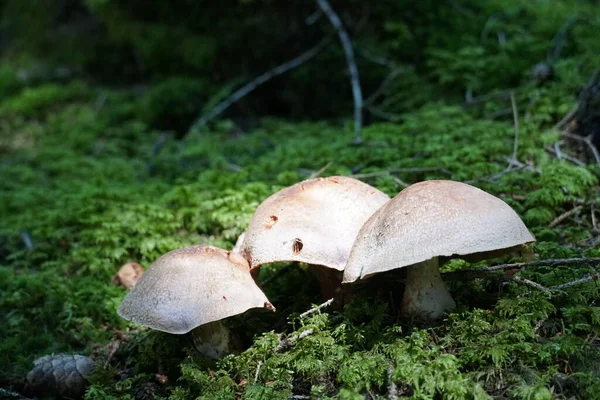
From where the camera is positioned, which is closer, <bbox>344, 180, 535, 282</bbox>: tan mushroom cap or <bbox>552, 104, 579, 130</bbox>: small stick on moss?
<bbox>344, 180, 535, 282</bbox>: tan mushroom cap

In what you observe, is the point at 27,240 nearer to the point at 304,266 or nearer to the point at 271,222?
the point at 304,266

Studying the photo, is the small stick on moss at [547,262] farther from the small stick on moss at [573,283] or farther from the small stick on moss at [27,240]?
the small stick on moss at [27,240]

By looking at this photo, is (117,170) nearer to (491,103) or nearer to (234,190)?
(234,190)

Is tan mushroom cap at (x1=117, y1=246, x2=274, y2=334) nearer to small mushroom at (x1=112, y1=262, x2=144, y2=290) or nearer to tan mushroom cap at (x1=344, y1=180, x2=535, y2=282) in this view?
tan mushroom cap at (x1=344, y1=180, x2=535, y2=282)

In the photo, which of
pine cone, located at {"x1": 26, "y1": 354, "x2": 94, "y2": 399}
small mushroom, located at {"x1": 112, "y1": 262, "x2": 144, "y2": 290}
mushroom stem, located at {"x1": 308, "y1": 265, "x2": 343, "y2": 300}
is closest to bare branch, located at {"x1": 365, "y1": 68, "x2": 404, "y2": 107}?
small mushroom, located at {"x1": 112, "y1": 262, "x2": 144, "y2": 290}

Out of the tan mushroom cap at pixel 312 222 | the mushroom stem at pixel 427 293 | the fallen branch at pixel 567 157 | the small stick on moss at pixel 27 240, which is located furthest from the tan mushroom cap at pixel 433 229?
the small stick on moss at pixel 27 240

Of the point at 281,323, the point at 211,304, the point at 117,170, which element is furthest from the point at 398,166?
the point at 117,170

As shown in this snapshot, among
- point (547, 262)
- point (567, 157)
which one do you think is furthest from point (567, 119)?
point (547, 262)
